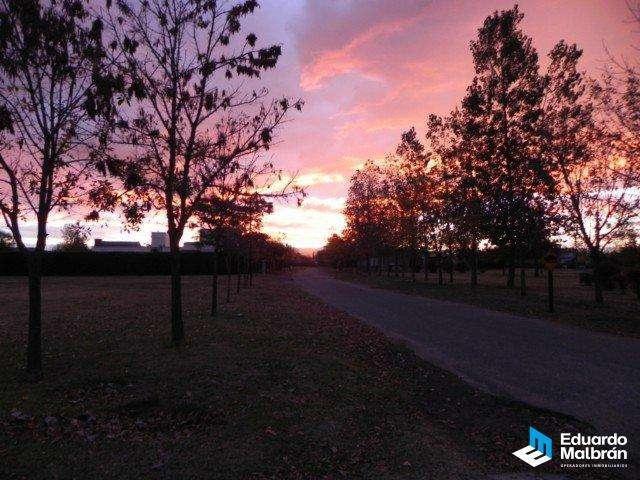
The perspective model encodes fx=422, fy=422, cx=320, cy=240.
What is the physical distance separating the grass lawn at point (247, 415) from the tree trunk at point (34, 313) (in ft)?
0.93

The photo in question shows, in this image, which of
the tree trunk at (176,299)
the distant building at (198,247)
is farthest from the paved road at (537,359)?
the distant building at (198,247)

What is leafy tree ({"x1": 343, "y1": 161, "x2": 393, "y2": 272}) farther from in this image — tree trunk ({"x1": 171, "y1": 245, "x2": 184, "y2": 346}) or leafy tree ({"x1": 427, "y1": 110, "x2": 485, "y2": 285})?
tree trunk ({"x1": 171, "y1": 245, "x2": 184, "y2": 346})

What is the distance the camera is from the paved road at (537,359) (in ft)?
21.1

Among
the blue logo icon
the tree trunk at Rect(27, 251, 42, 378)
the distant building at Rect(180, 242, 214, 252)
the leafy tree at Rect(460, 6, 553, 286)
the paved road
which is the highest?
the leafy tree at Rect(460, 6, 553, 286)

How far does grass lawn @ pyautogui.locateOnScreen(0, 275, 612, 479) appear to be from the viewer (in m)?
4.61

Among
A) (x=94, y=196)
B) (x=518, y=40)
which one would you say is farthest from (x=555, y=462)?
(x=518, y=40)

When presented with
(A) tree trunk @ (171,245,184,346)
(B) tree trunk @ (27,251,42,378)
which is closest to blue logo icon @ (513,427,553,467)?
(A) tree trunk @ (171,245,184,346)

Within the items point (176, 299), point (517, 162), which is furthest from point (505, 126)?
point (176, 299)

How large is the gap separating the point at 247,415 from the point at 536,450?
145 inches

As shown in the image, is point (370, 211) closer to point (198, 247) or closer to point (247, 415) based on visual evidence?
point (198, 247)

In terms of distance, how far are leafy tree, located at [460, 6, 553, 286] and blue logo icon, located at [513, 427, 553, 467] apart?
18.8 m

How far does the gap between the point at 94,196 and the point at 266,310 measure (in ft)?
31.6

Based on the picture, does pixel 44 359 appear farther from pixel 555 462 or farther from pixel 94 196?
pixel 555 462

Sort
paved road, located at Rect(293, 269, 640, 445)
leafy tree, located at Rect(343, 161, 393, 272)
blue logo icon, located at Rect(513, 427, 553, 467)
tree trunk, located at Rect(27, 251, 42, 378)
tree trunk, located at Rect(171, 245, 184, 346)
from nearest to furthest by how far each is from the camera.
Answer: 1. blue logo icon, located at Rect(513, 427, 553, 467)
2. paved road, located at Rect(293, 269, 640, 445)
3. tree trunk, located at Rect(27, 251, 42, 378)
4. tree trunk, located at Rect(171, 245, 184, 346)
5. leafy tree, located at Rect(343, 161, 393, 272)
